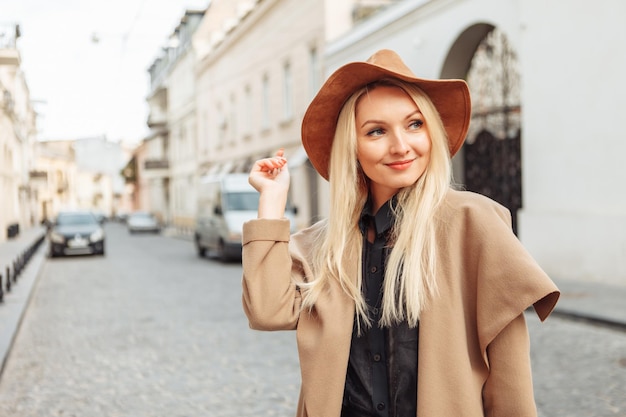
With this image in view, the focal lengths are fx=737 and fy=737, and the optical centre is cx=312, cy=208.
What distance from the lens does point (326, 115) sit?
1860mm

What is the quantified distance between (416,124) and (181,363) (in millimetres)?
5342

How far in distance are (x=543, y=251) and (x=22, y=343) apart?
25.7ft

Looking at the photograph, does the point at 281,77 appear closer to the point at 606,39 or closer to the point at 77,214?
the point at 77,214

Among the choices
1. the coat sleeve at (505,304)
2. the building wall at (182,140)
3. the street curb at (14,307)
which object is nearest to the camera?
the coat sleeve at (505,304)

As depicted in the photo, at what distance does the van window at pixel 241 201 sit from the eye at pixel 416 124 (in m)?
15.6

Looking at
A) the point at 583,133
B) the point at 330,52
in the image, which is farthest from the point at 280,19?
the point at 583,133

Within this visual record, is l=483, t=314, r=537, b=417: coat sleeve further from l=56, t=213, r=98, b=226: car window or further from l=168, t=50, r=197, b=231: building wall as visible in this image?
l=168, t=50, r=197, b=231: building wall

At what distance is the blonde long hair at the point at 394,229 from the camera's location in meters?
1.66

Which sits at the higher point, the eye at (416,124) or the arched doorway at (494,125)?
the arched doorway at (494,125)

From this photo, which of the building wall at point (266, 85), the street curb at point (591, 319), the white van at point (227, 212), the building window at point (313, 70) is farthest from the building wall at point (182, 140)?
the street curb at point (591, 319)

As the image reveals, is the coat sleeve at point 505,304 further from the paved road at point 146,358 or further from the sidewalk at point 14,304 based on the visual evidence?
the sidewalk at point 14,304

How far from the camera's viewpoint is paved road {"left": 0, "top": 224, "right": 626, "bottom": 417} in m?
5.20

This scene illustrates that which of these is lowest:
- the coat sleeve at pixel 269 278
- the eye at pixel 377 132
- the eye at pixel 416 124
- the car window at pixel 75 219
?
the car window at pixel 75 219

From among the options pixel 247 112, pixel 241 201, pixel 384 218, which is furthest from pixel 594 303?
pixel 247 112
